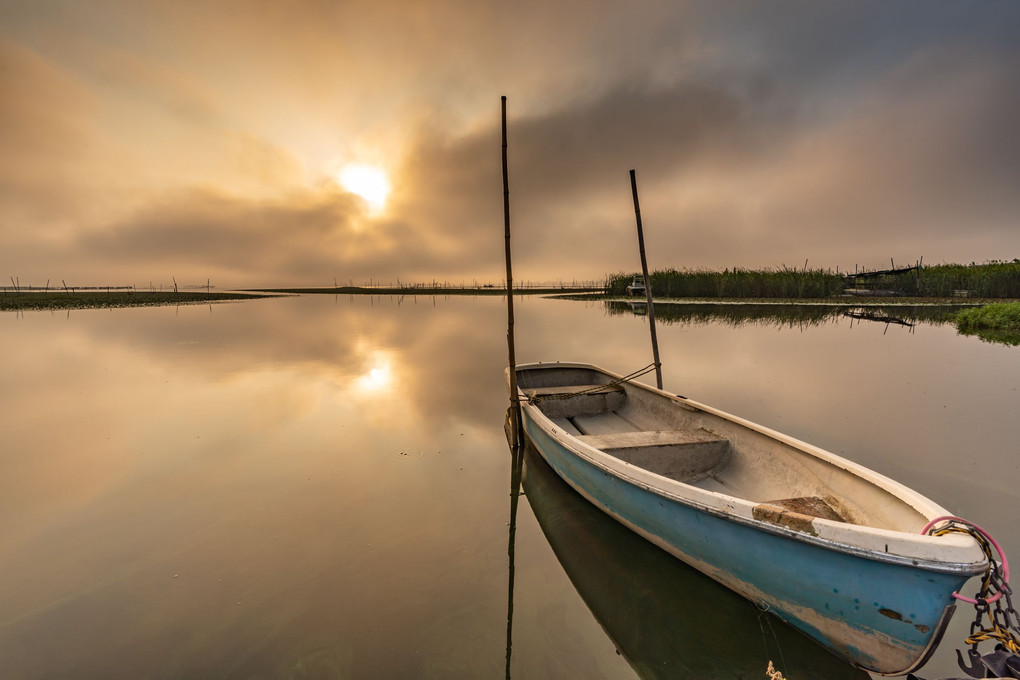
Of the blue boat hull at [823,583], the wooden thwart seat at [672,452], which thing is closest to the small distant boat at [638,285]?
the wooden thwart seat at [672,452]

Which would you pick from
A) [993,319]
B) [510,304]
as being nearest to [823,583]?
[510,304]

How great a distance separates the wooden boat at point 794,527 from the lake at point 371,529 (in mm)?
577

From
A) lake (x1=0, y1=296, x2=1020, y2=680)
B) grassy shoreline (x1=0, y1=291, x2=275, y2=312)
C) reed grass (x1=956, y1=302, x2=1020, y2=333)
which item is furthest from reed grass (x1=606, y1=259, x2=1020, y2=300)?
grassy shoreline (x1=0, y1=291, x2=275, y2=312)

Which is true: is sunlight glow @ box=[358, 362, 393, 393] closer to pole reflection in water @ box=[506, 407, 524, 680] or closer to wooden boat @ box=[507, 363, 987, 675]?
pole reflection in water @ box=[506, 407, 524, 680]

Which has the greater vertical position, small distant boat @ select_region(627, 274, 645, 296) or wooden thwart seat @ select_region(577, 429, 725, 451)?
small distant boat @ select_region(627, 274, 645, 296)

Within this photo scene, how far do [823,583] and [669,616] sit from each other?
57.4 inches

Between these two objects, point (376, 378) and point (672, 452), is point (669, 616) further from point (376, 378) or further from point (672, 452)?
point (376, 378)

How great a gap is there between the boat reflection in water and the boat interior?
100 centimetres

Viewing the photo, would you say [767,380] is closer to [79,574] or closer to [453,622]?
[453,622]

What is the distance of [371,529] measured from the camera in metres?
4.92

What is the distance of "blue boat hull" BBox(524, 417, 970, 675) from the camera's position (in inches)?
Answer: 96.2

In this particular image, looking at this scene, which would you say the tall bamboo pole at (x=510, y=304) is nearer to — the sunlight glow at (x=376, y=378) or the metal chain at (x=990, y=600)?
the sunlight glow at (x=376, y=378)

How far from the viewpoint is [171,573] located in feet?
13.4

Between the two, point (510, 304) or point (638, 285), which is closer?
point (510, 304)
